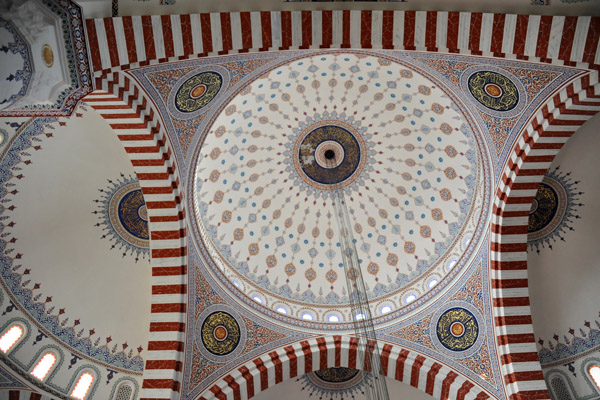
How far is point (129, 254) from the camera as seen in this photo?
9.33 m

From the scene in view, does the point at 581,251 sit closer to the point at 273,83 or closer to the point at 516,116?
the point at 516,116

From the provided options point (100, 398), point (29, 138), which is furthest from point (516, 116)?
point (100, 398)

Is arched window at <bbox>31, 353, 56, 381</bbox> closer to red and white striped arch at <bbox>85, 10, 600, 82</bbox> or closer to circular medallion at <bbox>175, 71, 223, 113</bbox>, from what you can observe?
circular medallion at <bbox>175, 71, 223, 113</bbox>

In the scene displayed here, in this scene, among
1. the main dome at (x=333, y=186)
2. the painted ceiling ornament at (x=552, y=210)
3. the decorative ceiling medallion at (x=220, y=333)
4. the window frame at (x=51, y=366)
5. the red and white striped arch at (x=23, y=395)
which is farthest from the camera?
the main dome at (x=333, y=186)

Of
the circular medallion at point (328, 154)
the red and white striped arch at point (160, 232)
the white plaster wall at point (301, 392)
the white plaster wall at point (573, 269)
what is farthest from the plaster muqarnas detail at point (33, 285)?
the white plaster wall at point (573, 269)

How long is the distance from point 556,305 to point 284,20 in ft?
23.1

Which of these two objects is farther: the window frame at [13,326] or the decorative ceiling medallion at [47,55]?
the window frame at [13,326]

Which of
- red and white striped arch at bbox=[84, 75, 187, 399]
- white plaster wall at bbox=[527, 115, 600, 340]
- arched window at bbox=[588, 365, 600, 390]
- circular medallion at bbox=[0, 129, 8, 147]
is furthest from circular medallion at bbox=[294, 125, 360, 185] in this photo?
arched window at bbox=[588, 365, 600, 390]

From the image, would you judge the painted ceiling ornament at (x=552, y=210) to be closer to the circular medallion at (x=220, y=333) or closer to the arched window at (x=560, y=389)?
the arched window at (x=560, y=389)

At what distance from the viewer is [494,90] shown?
7273 mm

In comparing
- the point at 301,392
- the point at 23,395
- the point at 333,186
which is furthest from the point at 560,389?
the point at 23,395

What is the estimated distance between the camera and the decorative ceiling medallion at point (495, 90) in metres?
6.95

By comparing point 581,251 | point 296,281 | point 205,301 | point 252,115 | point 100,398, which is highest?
point 252,115

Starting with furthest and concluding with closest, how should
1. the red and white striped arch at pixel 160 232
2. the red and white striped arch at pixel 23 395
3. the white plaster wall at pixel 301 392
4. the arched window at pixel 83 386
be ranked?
the white plaster wall at pixel 301 392 → the arched window at pixel 83 386 → the red and white striped arch at pixel 23 395 → the red and white striped arch at pixel 160 232
